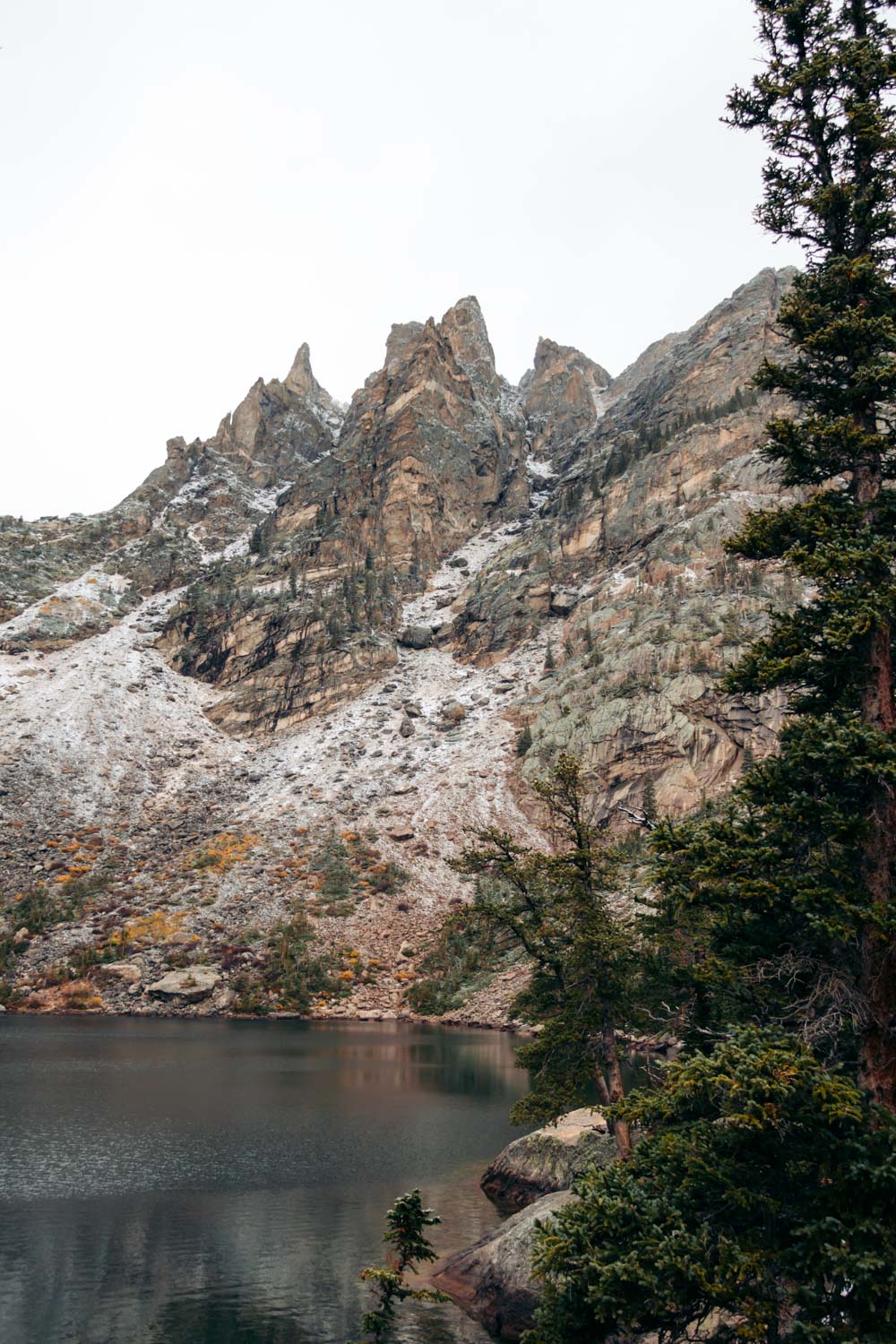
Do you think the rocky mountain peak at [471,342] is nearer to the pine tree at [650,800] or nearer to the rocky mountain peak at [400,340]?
the rocky mountain peak at [400,340]

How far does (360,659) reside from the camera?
119 metres

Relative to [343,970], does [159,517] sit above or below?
above

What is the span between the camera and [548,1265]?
910 cm

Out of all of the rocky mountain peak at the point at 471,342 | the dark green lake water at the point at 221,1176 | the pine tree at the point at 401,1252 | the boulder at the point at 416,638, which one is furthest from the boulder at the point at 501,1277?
the rocky mountain peak at the point at 471,342

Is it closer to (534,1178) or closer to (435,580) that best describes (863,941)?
(534,1178)

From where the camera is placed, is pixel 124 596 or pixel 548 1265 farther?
pixel 124 596

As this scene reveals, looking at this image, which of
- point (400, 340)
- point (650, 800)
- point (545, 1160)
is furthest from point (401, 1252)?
point (400, 340)

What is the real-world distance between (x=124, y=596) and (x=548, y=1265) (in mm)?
140645

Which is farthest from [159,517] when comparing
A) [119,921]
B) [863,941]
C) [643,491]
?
[863,941]

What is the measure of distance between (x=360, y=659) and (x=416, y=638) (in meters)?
12.0

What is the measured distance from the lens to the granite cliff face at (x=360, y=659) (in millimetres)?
73250

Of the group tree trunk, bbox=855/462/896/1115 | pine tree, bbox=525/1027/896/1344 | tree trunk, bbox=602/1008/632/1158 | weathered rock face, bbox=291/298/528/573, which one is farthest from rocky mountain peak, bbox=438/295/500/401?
pine tree, bbox=525/1027/896/1344

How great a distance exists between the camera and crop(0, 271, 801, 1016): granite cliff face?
73.2 meters

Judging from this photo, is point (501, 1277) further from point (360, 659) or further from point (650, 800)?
point (360, 659)
